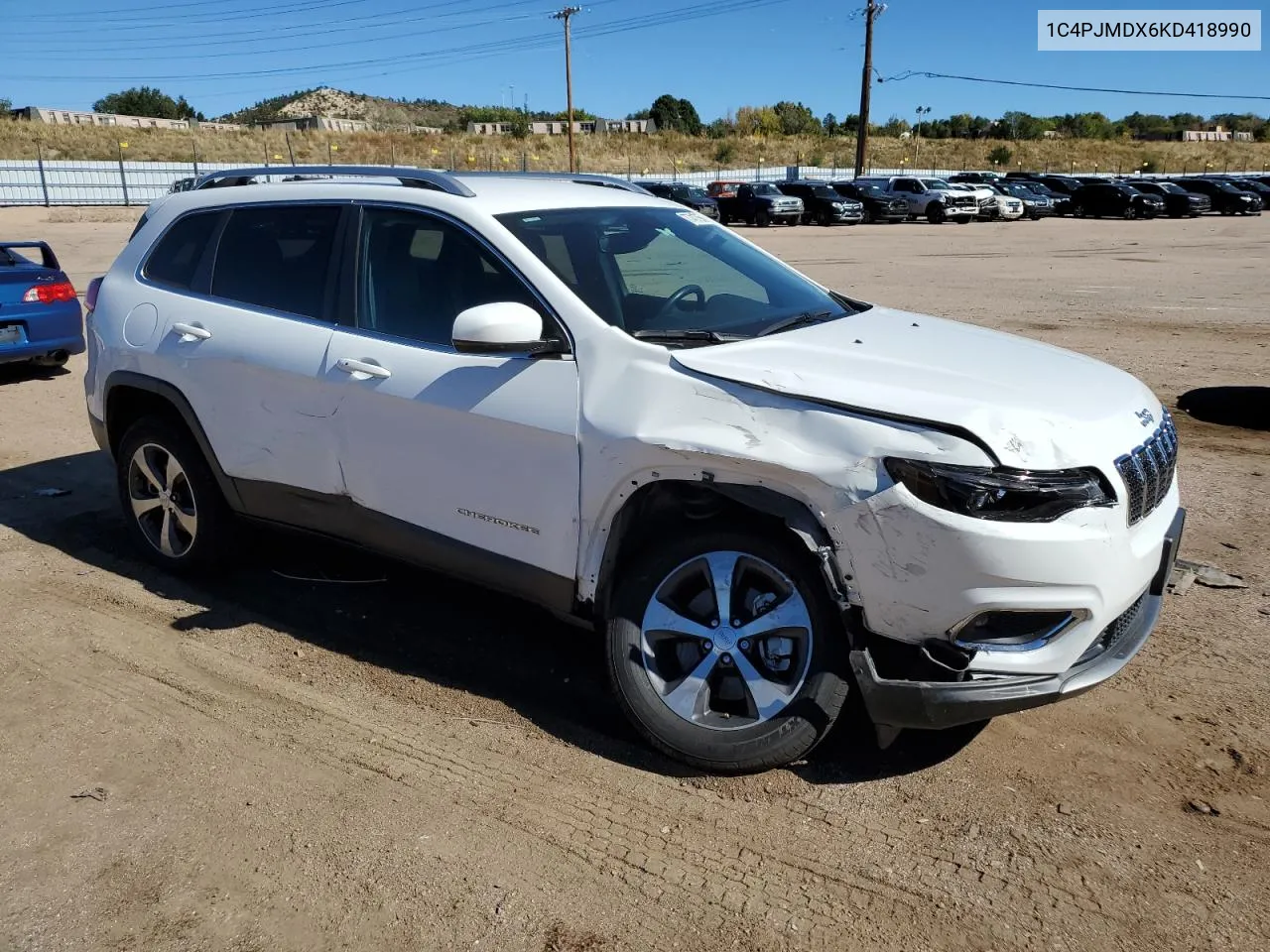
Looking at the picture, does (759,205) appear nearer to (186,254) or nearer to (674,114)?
(186,254)

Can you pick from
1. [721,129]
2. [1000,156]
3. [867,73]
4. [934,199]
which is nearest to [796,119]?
[721,129]

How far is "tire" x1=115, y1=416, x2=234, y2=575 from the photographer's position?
4.97m

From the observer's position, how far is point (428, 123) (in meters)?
112

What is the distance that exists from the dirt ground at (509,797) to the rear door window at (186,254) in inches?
58.9

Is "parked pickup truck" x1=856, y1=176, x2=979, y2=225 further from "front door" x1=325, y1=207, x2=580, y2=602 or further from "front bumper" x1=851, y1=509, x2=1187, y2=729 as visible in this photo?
"front bumper" x1=851, y1=509, x2=1187, y2=729

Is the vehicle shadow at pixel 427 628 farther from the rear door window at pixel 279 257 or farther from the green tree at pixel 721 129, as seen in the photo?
the green tree at pixel 721 129

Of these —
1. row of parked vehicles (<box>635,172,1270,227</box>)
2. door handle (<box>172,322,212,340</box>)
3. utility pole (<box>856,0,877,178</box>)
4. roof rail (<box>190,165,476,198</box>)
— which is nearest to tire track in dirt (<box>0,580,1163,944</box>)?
door handle (<box>172,322,212,340</box>)

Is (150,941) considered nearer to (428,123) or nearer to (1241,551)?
(1241,551)

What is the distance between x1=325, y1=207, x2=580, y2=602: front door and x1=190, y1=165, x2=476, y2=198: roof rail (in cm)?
15

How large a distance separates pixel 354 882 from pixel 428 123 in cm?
11817

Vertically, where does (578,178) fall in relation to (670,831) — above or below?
above

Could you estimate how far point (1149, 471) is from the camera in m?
3.31

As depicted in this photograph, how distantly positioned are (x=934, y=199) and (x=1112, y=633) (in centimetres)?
3856

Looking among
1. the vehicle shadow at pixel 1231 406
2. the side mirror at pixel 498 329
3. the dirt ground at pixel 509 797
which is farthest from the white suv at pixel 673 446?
the vehicle shadow at pixel 1231 406
